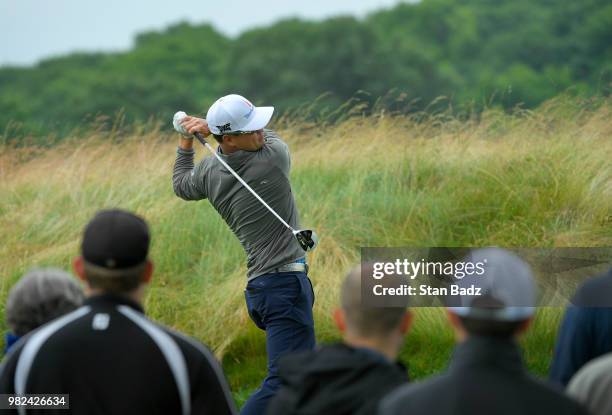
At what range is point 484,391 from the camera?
3010mm

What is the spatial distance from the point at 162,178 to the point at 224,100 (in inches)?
185

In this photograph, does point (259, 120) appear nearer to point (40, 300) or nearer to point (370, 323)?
point (40, 300)

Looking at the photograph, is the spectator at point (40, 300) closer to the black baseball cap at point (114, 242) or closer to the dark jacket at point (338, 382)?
the black baseball cap at point (114, 242)

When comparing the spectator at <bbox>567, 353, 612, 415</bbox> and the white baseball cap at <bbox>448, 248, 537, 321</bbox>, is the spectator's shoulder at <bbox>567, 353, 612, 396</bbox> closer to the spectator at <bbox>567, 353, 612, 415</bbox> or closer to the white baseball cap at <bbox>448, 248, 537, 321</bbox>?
the spectator at <bbox>567, 353, 612, 415</bbox>

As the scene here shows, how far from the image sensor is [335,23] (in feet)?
245

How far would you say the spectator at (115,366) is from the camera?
3.57 metres

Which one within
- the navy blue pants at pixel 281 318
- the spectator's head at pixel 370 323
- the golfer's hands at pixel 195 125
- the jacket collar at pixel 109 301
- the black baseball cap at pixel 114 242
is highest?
→ the golfer's hands at pixel 195 125

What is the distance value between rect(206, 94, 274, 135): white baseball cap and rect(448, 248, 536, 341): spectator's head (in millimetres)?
3113

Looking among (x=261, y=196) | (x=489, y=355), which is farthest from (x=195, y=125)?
(x=489, y=355)

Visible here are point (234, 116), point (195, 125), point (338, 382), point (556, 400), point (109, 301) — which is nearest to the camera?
point (556, 400)

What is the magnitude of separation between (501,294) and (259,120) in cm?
337

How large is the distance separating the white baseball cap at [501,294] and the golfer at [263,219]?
3.04 meters

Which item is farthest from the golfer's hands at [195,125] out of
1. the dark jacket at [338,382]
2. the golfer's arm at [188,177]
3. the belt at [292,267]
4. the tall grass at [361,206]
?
the dark jacket at [338,382]

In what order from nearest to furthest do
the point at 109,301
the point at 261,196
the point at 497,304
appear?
the point at 497,304
the point at 109,301
the point at 261,196
